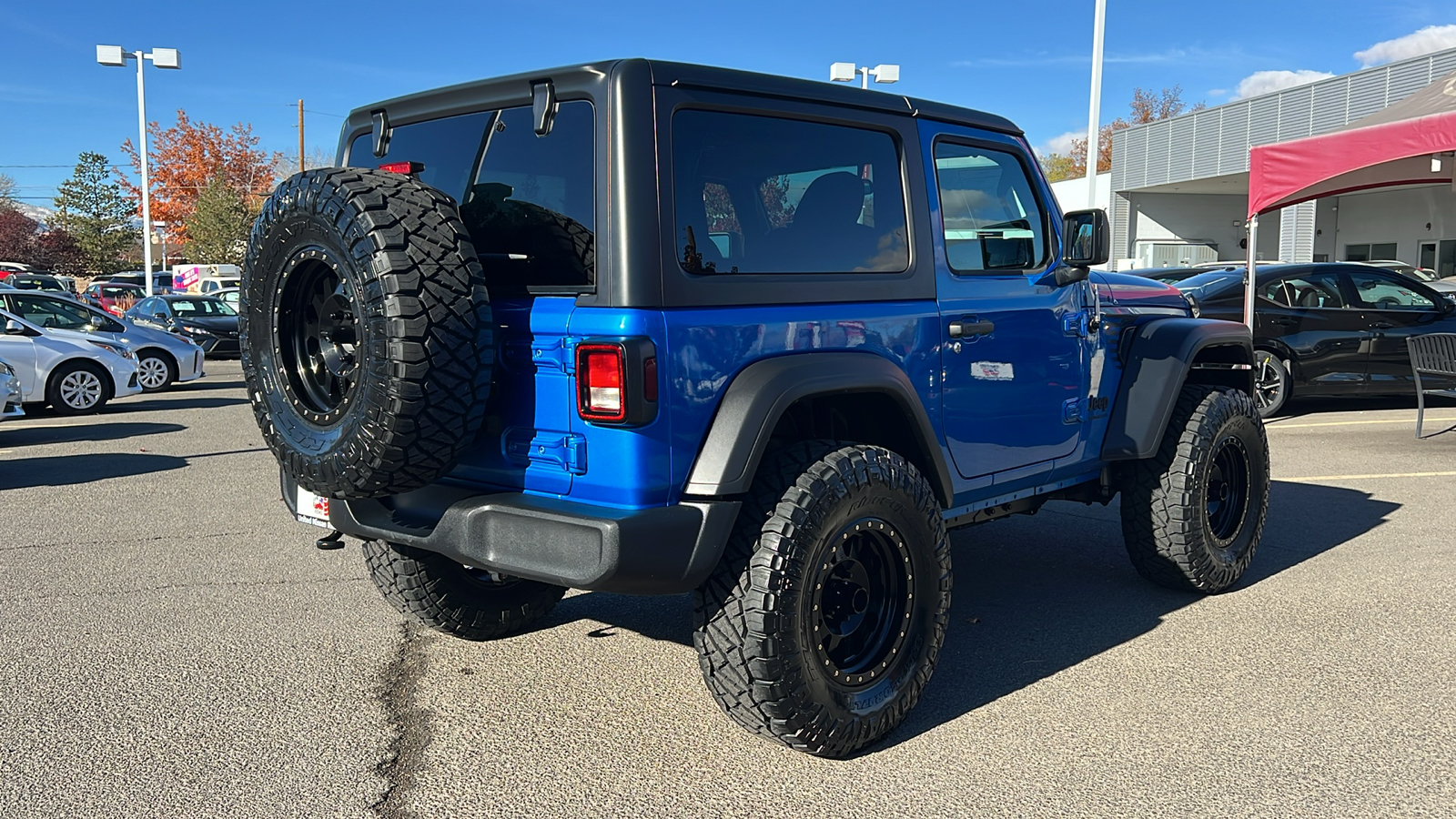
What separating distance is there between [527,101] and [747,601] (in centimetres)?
165

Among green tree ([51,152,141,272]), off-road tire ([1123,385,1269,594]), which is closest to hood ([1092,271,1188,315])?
off-road tire ([1123,385,1269,594])

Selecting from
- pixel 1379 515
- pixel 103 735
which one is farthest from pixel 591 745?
pixel 1379 515

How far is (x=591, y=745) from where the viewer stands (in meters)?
3.56

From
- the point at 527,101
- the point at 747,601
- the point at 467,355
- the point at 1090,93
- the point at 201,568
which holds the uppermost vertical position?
the point at 1090,93

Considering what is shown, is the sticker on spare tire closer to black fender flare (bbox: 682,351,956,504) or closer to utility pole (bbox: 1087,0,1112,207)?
black fender flare (bbox: 682,351,956,504)

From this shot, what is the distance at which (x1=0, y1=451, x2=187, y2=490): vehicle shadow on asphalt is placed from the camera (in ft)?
28.0

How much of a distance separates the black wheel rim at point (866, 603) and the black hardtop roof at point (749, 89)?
1357 millimetres

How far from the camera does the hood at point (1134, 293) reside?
497 cm

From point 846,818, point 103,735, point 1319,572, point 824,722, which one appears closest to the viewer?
point 846,818

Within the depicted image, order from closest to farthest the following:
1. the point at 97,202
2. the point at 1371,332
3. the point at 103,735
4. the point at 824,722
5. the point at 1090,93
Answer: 1. the point at 824,722
2. the point at 103,735
3. the point at 1371,332
4. the point at 1090,93
5. the point at 97,202

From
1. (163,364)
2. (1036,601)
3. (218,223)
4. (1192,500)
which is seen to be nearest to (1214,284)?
(1192,500)

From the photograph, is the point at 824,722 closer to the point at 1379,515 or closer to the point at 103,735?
the point at 103,735

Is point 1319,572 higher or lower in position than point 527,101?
lower

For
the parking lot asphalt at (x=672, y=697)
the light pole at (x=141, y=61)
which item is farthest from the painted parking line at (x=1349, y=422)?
the light pole at (x=141, y=61)
